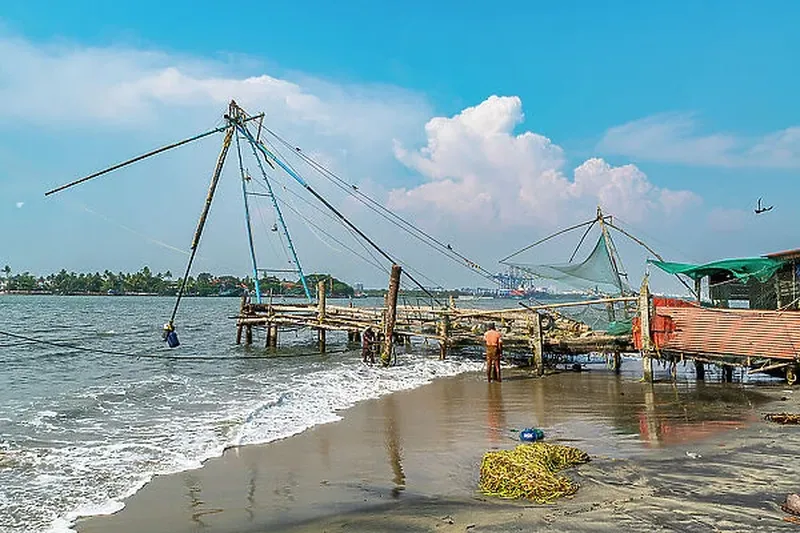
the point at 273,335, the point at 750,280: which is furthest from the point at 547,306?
the point at 273,335

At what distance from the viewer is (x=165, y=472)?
27.7 feet

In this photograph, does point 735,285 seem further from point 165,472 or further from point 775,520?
point 165,472

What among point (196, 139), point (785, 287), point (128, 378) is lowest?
point (128, 378)

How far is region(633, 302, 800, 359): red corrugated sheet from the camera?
14383 mm

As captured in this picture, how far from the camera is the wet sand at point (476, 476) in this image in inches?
238

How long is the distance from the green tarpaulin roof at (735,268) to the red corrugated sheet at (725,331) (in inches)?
62.9

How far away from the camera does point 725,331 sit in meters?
15.2

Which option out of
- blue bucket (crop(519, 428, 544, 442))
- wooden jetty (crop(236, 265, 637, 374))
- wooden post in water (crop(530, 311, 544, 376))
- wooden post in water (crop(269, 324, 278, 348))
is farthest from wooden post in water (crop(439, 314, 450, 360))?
blue bucket (crop(519, 428, 544, 442))

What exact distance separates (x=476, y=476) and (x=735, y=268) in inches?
522

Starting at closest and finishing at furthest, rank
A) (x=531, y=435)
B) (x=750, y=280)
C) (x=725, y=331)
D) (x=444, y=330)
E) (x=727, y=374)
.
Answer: (x=531, y=435) < (x=725, y=331) < (x=727, y=374) < (x=750, y=280) < (x=444, y=330)

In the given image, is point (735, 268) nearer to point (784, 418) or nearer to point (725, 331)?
point (725, 331)

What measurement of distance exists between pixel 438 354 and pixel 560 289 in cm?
585

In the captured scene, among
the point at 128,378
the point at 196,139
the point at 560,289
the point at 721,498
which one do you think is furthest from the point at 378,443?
the point at 560,289

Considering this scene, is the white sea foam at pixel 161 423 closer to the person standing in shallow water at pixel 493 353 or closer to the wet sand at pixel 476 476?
the wet sand at pixel 476 476
